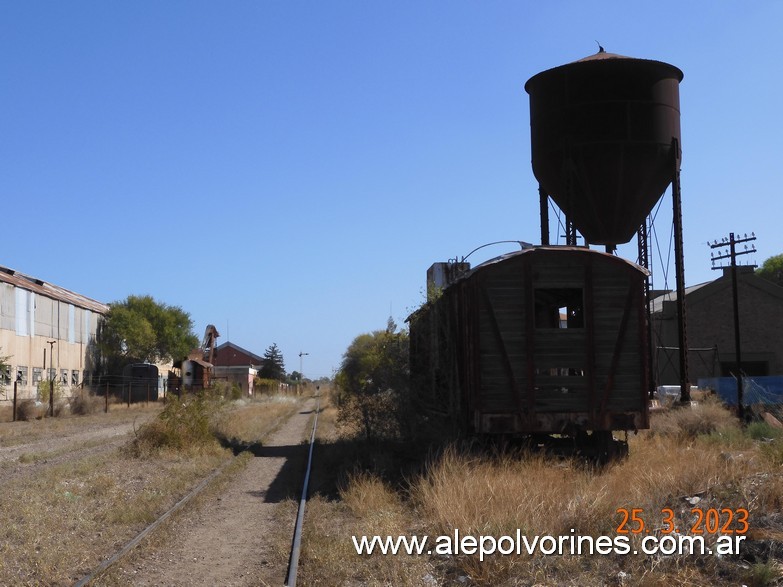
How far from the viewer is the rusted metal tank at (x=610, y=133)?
18516 millimetres

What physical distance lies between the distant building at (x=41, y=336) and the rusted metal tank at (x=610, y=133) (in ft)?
90.6

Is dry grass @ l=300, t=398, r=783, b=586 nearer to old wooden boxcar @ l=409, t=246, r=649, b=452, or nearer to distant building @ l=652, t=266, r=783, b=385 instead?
old wooden boxcar @ l=409, t=246, r=649, b=452

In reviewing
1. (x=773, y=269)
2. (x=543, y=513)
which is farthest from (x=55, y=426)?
(x=773, y=269)

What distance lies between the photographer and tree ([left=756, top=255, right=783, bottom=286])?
79.5m

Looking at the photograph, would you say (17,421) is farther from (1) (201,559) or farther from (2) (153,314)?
(2) (153,314)

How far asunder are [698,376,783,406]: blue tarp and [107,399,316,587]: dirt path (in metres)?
15.6

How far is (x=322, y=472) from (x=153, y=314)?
2192 inches

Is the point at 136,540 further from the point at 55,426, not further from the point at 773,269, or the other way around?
the point at 773,269

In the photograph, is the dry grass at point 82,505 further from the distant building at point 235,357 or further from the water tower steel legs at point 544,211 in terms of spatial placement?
the distant building at point 235,357

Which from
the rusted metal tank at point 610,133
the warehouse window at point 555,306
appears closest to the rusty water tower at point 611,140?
the rusted metal tank at point 610,133

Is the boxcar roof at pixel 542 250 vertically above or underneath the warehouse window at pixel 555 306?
above

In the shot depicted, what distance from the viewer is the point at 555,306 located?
16797 millimetres

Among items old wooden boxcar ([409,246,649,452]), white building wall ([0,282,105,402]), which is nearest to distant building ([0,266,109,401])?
white building wall ([0,282,105,402])

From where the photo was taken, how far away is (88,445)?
2098 centimetres
